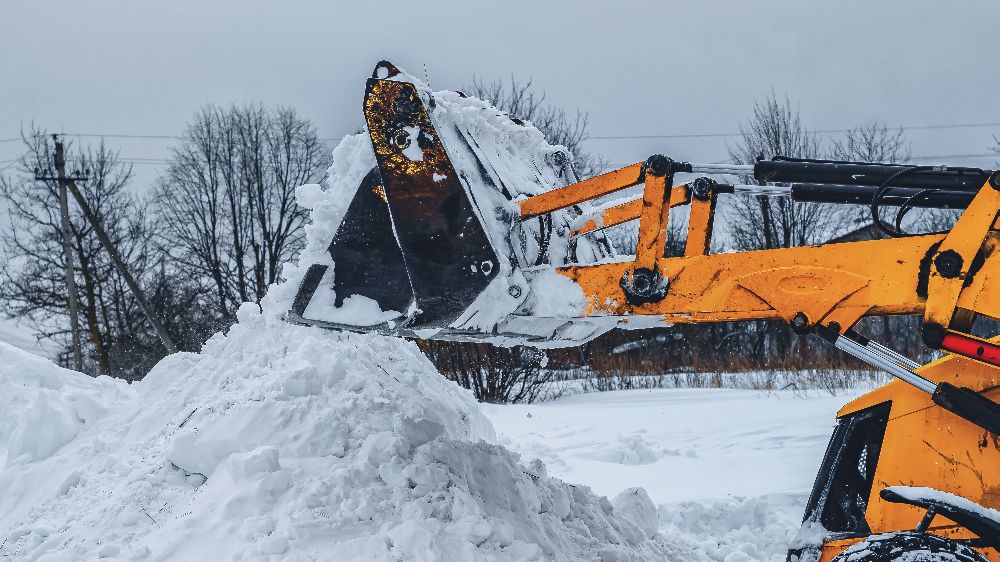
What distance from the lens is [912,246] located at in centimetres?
228

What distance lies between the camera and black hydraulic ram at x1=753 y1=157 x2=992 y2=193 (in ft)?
7.91

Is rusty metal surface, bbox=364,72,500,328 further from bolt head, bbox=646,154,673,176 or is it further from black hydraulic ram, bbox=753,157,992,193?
black hydraulic ram, bbox=753,157,992,193

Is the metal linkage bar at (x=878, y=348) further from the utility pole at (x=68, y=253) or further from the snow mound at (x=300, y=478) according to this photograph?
the utility pole at (x=68, y=253)

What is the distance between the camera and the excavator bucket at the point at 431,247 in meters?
2.88

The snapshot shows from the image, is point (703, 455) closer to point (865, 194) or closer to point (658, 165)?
point (865, 194)

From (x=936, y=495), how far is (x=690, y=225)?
1155 millimetres

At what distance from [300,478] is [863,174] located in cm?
259

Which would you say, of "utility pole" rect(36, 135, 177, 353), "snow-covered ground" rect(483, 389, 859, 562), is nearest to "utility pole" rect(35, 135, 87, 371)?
"utility pole" rect(36, 135, 177, 353)

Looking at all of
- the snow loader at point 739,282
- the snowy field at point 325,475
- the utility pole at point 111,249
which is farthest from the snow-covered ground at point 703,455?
the utility pole at point 111,249

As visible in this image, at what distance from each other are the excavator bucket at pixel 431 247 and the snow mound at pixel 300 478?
76 centimetres

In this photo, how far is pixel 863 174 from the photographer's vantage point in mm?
2533

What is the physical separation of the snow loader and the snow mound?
2.49ft

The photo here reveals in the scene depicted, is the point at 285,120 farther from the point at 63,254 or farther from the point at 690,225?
the point at 690,225

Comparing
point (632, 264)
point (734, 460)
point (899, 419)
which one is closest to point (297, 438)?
point (632, 264)
